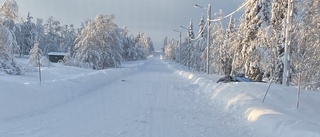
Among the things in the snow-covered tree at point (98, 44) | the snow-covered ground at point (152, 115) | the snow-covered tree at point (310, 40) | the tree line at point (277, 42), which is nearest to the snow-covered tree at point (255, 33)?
the tree line at point (277, 42)

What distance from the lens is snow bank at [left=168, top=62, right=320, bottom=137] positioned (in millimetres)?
8094

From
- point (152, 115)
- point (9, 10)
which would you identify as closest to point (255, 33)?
point (9, 10)

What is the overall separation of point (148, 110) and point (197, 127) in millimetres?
3186

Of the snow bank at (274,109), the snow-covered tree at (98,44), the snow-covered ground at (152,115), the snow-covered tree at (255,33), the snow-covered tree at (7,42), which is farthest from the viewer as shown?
the snow-covered tree at (98,44)

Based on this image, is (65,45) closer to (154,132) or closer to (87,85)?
(87,85)

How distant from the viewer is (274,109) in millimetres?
11273

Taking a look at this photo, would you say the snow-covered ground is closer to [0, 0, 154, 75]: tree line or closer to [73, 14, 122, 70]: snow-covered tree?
[0, 0, 154, 75]: tree line

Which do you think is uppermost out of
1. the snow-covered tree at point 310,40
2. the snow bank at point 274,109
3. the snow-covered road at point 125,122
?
the snow-covered tree at point 310,40

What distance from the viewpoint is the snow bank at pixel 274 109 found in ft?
26.6

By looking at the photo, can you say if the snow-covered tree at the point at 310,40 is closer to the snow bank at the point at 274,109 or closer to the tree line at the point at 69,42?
the snow bank at the point at 274,109

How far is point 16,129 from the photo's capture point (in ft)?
29.1

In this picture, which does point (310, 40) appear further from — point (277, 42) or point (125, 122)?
point (125, 122)

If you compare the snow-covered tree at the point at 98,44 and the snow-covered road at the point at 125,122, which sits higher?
the snow-covered tree at the point at 98,44

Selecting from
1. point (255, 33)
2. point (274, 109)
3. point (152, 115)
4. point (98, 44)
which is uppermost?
point (255, 33)
